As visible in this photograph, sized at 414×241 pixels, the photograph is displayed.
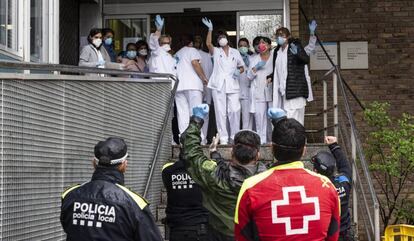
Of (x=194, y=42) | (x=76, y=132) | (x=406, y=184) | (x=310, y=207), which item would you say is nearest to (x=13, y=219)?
(x=76, y=132)

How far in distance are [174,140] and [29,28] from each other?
10.4 ft

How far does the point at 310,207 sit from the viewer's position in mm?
3098

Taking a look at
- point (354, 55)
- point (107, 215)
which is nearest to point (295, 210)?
point (107, 215)

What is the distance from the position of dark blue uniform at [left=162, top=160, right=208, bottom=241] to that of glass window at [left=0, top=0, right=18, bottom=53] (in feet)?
7.66

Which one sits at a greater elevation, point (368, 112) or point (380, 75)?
point (380, 75)

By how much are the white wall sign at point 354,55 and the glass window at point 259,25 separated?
1.42m

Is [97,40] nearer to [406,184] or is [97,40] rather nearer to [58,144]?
[58,144]

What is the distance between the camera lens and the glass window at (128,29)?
1177 centimetres

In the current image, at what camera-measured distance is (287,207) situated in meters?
3.09

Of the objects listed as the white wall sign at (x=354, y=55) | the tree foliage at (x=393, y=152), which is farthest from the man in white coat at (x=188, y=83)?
the white wall sign at (x=354, y=55)

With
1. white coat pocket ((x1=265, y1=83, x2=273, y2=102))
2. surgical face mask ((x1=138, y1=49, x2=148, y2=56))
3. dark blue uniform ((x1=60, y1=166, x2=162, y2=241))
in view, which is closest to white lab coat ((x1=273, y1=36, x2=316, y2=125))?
white coat pocket ((x1=265, y1=83, x2=273, y2=102))

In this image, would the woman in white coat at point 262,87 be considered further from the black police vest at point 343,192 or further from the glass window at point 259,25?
the black police vest at point 343,192

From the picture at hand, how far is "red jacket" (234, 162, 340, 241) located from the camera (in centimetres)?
308

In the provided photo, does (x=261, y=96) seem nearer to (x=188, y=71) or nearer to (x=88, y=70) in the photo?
(x=188, y=71)
